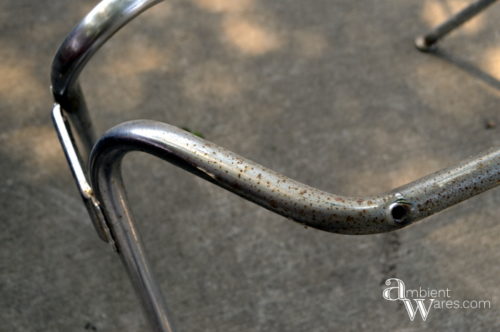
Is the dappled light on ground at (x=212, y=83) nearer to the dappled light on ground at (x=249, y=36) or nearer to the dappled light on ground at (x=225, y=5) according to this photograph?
the dappled light on ground at (x=249, y=36)

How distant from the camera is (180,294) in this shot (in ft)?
6.09

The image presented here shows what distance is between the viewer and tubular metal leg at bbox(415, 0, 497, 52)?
2.22m

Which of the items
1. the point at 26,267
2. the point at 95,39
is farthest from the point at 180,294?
the point at 95,39

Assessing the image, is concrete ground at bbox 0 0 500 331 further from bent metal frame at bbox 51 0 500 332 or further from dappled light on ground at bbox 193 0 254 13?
bent metal frame at bbox 51 0 500 332

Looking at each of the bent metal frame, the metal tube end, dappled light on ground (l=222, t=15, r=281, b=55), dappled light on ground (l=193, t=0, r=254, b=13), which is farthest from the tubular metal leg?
the bent metal frame

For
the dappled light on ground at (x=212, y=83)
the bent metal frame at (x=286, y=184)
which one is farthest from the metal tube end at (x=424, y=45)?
the bent metal frame at (x=286, y=184)

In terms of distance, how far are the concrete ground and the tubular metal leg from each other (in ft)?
0.16

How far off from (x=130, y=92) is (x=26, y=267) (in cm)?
73

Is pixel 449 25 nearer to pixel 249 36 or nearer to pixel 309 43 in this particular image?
pixel 309 43

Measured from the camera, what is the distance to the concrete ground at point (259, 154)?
185 cm

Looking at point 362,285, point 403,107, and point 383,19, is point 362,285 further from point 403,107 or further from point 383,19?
point 383,19

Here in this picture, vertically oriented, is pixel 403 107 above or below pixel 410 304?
above

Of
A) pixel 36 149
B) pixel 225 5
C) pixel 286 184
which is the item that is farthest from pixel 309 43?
pixel 286 184

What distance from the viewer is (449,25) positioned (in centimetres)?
234
